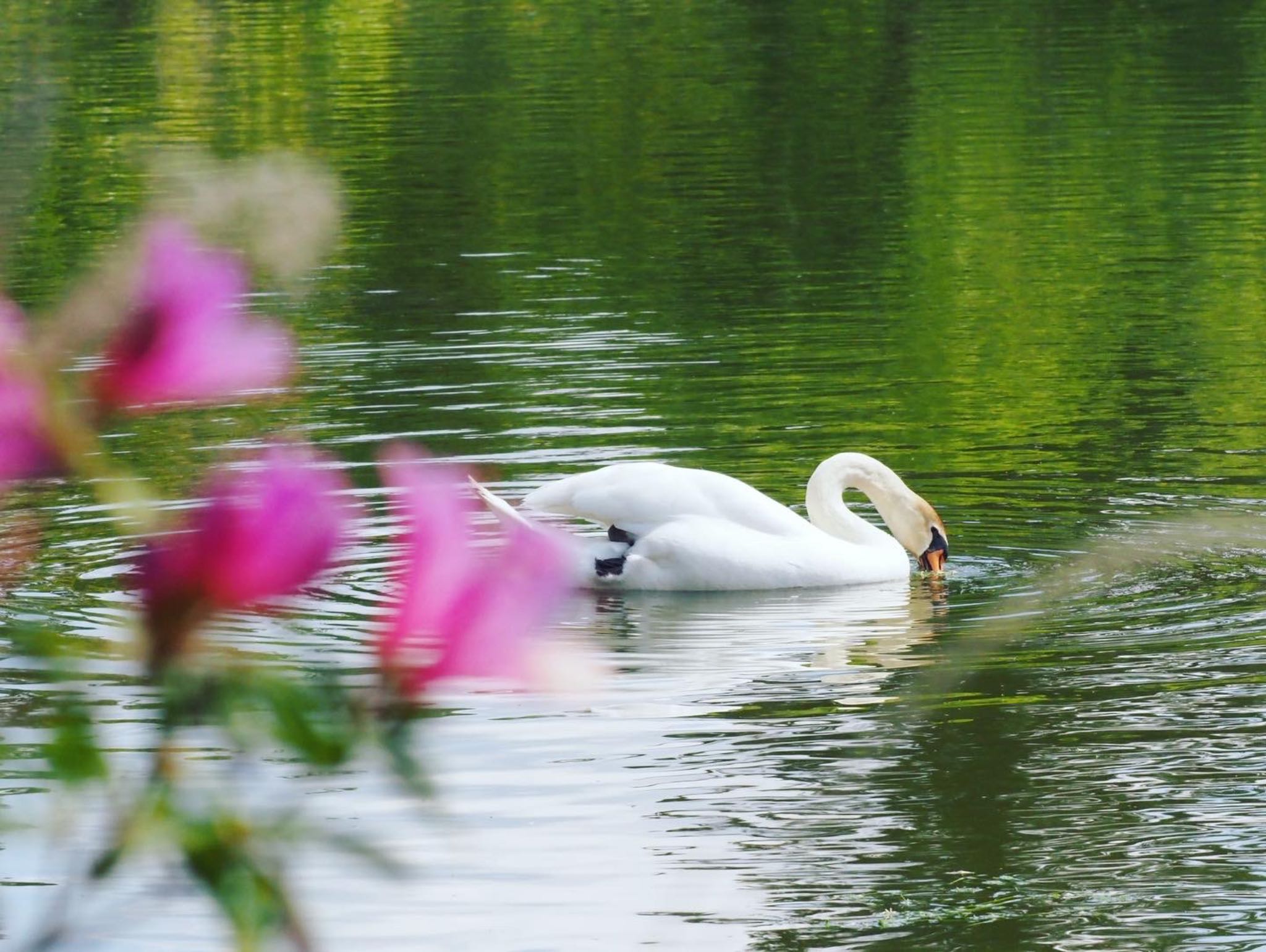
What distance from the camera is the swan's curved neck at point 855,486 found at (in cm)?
926

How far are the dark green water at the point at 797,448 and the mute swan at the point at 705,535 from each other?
0.14 meters

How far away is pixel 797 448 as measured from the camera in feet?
36.5

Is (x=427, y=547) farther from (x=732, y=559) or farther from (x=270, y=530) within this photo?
(x=732, y=559)

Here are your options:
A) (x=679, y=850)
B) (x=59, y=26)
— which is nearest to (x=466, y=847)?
(x=679, y=850)

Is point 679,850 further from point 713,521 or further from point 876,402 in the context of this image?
point 876,402

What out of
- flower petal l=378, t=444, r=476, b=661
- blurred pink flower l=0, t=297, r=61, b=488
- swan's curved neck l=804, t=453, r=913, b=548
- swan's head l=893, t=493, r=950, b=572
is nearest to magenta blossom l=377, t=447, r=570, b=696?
flower petal l=378, t=444, r=476, b=661

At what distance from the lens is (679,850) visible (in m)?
5.80

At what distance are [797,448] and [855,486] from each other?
168 cm

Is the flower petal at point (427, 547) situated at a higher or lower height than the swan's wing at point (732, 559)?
higher

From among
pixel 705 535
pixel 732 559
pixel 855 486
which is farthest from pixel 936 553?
pixel 705 535

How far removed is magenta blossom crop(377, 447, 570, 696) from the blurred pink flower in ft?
0.42

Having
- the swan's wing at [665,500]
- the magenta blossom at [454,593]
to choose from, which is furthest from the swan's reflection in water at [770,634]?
the magenta blossom at [454,593]

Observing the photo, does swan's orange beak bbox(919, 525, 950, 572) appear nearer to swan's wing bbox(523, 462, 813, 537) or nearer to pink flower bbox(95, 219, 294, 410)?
swan's wing bbox(523, 462, 813, 537)

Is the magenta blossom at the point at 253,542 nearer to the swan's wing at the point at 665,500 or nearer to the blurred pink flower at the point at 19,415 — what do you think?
the blurred pink flower at the point at 19,415
